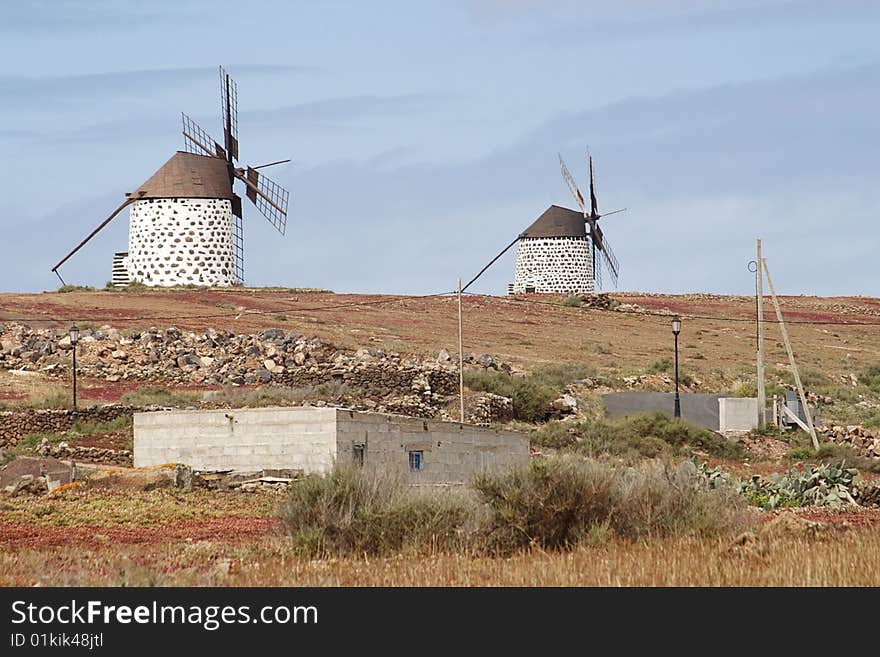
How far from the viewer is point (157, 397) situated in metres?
40.0

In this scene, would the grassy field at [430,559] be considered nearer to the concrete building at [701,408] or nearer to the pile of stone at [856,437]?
the pile of stone at [856,437]

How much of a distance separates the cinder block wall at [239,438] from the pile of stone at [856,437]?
17.4 m

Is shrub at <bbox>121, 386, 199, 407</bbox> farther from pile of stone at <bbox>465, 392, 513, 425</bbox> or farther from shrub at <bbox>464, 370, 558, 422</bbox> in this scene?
shrub at <bbox>464, 370, 558, 422</bbox>

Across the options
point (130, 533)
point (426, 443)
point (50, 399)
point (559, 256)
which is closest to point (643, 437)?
point (426, 443)

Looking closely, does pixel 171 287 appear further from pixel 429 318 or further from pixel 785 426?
pixel 785 426

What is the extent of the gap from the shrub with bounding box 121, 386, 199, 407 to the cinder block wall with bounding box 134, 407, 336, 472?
A: 8855 mm

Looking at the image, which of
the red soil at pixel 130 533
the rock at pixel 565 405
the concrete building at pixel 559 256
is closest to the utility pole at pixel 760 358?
the rock at pixel 565 405

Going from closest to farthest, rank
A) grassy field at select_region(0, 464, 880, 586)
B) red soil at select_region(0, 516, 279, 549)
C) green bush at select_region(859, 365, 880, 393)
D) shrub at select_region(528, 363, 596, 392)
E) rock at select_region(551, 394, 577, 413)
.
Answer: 1. grassy field at select_region(0, 464, 880, 586)
2. red soil at select_region(0, 516, 279, 549)
3. rock at select_region(551, 394, 577, 413)
4. shrub at select_region(528, 363, 596, 392)
5. green bush at select_region(859, 365, 880, 393)

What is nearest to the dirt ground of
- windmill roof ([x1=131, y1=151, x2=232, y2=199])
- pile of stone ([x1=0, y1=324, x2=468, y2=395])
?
pile of stone ([x1=0, y1=324, x2=468, y2=395])

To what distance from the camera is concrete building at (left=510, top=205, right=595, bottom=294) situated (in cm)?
8862

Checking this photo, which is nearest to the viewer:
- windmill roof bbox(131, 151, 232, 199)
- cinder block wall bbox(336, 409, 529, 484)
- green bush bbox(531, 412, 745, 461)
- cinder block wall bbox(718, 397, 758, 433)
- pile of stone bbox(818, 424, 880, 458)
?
cinder block wall bbox(336, 409, 529, 484)

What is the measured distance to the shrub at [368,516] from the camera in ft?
51.1
